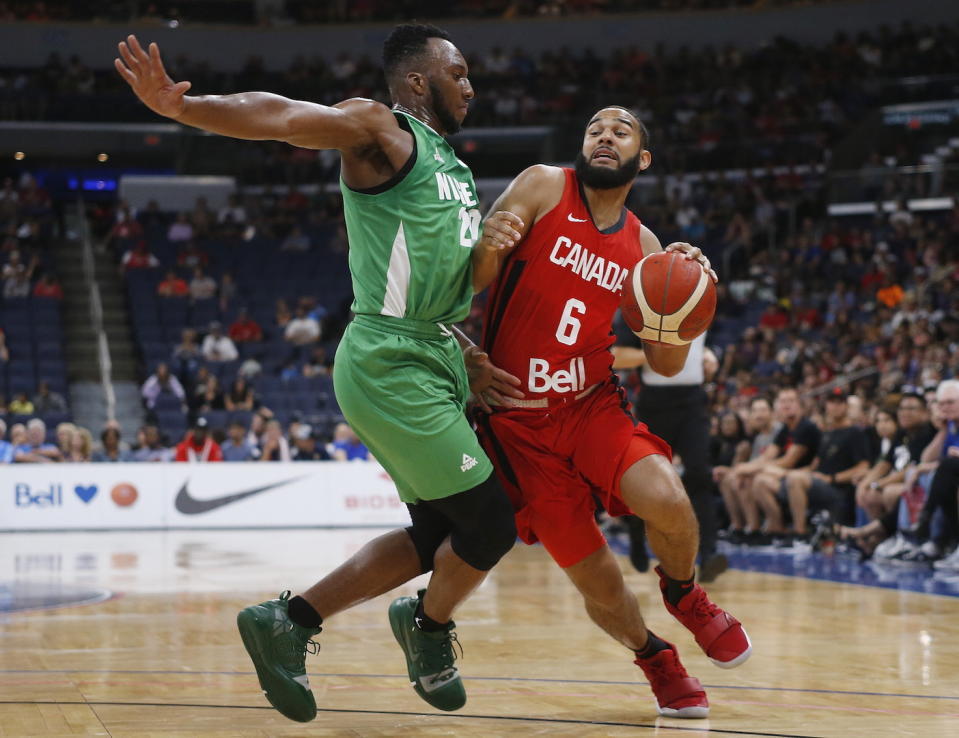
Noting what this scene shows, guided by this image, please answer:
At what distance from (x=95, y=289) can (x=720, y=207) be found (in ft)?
35.7

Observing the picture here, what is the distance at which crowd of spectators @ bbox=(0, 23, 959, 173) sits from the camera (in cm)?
2341

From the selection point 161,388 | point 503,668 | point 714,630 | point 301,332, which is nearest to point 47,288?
point 161,388

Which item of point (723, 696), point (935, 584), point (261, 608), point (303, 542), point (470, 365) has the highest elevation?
point (470, 365)

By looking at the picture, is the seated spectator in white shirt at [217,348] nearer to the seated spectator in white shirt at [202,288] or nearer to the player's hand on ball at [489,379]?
the seated spectator in white shirt at [202,288]

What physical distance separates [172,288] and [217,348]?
2401 millimetres

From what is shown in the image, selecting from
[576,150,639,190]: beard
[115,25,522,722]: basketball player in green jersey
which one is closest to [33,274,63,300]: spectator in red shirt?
[576,150,639,190]: beard

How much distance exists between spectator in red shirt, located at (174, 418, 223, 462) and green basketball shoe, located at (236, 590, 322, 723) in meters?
11.8

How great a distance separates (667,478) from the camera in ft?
13.7

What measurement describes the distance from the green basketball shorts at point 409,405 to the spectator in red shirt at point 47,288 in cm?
A: 1844

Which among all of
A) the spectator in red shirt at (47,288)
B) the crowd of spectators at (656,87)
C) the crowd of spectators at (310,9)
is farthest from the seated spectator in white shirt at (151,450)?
the crowd of spectators at (310,9)

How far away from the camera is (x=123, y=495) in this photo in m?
14.9

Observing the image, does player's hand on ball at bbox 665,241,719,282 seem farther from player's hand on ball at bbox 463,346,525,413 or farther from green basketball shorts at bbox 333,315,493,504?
green basketball shorts at bbox 333,315,493,504

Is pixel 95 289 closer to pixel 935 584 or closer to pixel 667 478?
pixel 935 584

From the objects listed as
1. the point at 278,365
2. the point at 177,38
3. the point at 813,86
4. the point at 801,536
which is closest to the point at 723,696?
the point at 801,536
